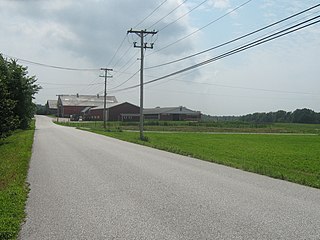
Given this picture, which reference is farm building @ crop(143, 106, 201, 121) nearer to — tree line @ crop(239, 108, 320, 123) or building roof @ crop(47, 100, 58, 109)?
tree line @ crop(239, 108, 320, 123)

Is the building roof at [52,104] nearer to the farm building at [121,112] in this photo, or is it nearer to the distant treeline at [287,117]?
the farm building at [121,112]

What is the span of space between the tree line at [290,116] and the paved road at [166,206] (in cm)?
11549

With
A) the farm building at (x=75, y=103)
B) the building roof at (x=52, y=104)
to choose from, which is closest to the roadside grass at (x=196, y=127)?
the farm building at (x=75, y=103)

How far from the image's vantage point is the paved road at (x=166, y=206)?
5.65 m

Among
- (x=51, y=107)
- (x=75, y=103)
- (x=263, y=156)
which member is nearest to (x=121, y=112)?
(x=75, y=103)

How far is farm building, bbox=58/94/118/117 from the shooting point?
129m

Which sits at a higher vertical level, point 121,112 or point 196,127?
point 121,112

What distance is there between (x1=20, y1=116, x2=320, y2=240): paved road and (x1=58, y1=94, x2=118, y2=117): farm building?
120041mm

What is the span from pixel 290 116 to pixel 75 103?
79776mm

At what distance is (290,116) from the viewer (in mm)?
136750

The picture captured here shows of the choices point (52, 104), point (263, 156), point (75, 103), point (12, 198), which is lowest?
point (263, 156)

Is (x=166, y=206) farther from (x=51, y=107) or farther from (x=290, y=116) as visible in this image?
(x=51, y=107)

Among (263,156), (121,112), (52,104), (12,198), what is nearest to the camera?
(12,198)

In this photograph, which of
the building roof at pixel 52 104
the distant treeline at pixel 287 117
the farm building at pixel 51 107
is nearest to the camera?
the distant treeline at pixel 287 117
